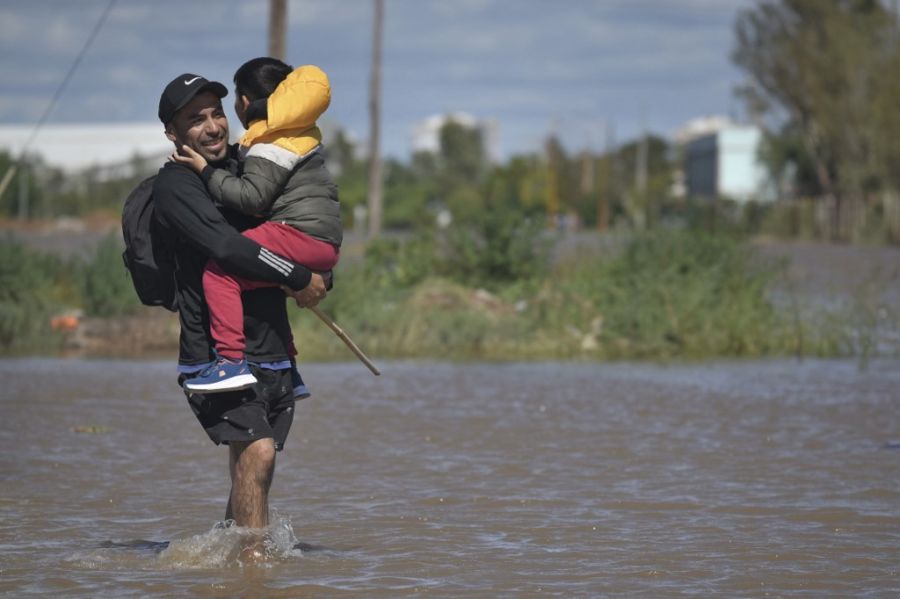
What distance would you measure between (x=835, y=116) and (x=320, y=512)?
54.8m

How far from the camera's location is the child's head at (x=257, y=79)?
6.09 m

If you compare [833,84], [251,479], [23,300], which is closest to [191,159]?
[251,479]

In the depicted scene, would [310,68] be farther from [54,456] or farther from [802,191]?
[802,191]

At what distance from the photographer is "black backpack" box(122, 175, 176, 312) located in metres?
6.02


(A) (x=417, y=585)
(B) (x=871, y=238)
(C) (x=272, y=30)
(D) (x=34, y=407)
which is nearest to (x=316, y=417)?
(D) (x=34, y=407)

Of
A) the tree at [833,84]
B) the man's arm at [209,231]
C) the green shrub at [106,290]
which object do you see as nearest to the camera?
the man's arm at [209,231]

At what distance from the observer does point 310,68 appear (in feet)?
19.8

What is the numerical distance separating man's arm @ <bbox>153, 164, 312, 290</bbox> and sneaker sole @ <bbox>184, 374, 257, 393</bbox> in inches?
13.7

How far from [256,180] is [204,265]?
407 mm

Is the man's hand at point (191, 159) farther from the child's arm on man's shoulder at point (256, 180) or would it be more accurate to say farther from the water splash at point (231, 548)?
the water splash at point (231, 548)

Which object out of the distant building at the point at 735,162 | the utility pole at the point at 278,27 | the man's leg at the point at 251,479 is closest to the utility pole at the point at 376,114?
the utility pole at the point at 278,27

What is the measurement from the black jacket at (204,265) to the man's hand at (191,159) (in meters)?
0.03

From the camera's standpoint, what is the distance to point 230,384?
231 inches

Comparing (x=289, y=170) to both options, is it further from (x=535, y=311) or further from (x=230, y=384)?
(x=535, y=311)
